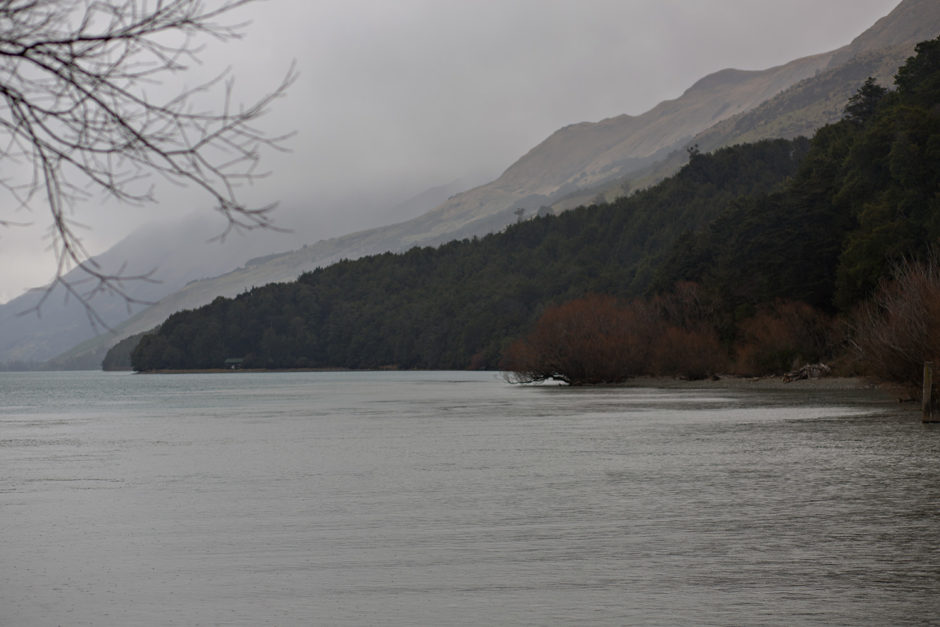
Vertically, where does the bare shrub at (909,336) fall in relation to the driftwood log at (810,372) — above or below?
above

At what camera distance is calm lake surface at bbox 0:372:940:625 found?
12500mm

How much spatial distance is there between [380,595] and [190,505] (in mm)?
10241

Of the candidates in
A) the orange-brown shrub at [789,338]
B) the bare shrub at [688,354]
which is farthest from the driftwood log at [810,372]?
the bare shrub at [688,354]

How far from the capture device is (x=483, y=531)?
59.2ft

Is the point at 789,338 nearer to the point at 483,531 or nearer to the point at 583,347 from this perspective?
A: the point at 583,347

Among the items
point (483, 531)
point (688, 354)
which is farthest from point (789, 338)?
point (483, 531)

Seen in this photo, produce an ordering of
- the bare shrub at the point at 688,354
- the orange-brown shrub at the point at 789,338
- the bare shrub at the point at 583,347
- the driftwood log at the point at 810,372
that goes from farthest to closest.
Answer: the bare shrub at the point at 688,354 < the bare shrub at the point at 583,347 < the orange-brown shrub at the point at 789,338 < the driftwood log at the point at 810,372

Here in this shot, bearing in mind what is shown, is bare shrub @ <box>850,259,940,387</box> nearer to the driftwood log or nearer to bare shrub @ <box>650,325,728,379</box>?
the driftwood log

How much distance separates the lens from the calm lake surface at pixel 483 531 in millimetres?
12500

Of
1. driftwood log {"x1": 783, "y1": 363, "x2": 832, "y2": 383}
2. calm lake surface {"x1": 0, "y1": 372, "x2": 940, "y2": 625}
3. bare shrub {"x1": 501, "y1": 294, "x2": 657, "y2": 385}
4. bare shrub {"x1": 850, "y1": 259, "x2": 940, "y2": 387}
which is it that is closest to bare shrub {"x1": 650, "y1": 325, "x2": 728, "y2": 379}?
bare shrub {"x1": 501, "y1": 294, "x2": 657, "y2": 385}

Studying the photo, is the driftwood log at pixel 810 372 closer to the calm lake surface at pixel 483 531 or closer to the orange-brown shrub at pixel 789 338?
the orange-brown shrub at pixel 789 338

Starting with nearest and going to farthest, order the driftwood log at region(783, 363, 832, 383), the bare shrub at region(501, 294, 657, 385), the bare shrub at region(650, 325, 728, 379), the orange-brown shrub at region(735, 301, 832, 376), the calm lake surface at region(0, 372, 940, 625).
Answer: the calm lake surface at region(0, 372, 940, 625) < the driftwood log at region(783, 363, 832, 383) < the orange-brown shrub at region(735, 301, 832, 376) < the bare shrub at region(501, 294, 657, 385) < the bare shrub at region(650, 325, 728, 379)

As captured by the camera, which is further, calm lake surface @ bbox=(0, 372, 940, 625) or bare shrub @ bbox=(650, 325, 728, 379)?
bare shrub @ bbox=(650, 325, 728, 379)

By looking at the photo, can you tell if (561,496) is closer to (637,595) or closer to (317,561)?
(317,561)
